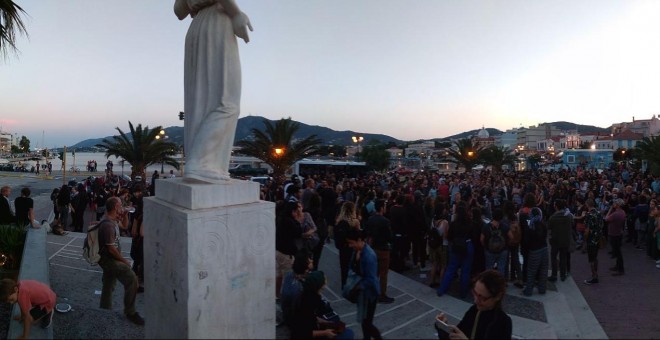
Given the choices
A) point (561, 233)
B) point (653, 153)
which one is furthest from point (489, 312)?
point (653, 153)

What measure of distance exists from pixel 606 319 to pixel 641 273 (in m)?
3.78

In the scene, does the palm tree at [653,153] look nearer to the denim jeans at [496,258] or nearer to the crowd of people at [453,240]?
the crowd of people at [453,240]

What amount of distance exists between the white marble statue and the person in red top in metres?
2.14

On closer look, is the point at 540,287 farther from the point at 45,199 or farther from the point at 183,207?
the point at 45,199

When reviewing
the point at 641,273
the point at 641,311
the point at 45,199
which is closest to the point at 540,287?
the point at 641,311

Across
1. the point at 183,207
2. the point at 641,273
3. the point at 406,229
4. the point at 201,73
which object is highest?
the point at 201,73

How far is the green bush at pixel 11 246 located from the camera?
754 cm

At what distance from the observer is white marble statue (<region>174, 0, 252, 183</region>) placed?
3.90 m

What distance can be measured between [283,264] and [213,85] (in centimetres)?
300

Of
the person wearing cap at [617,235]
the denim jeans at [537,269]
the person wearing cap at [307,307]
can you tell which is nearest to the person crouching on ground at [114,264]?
the person wearing cap at [307,307]

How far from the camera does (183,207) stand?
3.53 m

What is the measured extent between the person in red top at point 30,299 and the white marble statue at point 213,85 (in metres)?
2.14

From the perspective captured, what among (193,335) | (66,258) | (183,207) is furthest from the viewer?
(66,258)

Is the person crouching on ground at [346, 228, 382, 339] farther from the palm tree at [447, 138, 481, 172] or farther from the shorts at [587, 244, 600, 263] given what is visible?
the palm tree at [447, 138, 481, 172]
